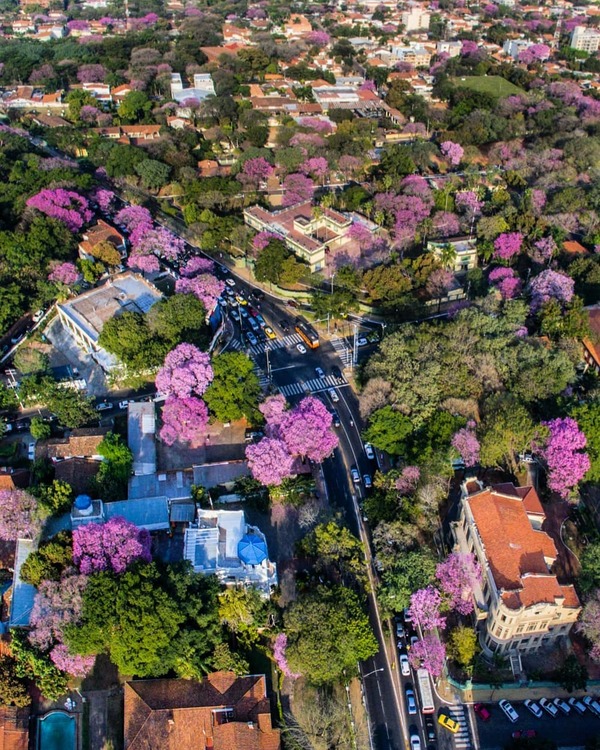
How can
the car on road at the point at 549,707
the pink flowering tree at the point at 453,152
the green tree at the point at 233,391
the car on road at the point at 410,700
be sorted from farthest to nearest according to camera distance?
the pink flowering tree at the point at 453,152
the green tree at the point at 233,391
the car on road at the point at 410,700
the car on road at the point at 549,707

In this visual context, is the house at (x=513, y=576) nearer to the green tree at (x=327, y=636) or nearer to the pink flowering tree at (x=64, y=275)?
the green tree at (x=327, y=636)

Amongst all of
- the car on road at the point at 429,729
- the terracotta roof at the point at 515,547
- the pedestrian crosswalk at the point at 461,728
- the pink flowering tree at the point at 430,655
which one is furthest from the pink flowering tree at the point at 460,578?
the car on road at the point at 429,729

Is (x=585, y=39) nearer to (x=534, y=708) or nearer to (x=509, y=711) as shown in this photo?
(x=534, y=708)

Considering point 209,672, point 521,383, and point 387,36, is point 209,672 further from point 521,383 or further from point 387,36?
point 387,36

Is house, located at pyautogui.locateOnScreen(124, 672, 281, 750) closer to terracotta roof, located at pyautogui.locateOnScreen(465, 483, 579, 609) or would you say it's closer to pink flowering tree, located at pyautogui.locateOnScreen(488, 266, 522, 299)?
terracotta roof, located at pyautogui.locateOnScreen(465, 483, 579, 609)

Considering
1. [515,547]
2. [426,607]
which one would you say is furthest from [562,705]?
[426,607]

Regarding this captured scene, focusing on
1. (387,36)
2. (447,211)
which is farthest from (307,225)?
(387,36)

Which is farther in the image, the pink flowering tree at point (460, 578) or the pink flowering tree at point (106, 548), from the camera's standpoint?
the pink flowering tree at point (460, 578)
